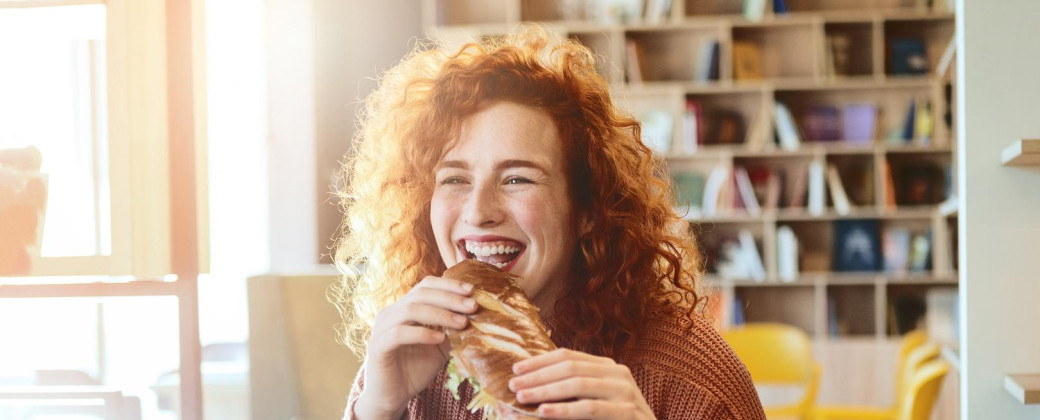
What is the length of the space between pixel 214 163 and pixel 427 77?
13.7ft

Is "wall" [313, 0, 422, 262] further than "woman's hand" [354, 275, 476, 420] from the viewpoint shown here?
Yes

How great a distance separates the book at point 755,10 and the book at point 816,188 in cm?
83

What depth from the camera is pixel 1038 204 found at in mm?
2234

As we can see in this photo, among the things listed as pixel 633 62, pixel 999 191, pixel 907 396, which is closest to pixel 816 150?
pixel 633 62

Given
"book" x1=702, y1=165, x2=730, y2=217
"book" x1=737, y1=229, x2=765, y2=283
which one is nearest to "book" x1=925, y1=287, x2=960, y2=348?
"book" x1=737, y1=229, x2=765, y2=283

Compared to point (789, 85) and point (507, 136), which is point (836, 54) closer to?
point (789, 85)

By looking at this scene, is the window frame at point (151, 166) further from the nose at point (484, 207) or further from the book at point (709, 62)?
the book at point (709, 62)

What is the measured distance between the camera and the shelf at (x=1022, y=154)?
6.48ft

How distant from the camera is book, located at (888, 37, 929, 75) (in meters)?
5.29

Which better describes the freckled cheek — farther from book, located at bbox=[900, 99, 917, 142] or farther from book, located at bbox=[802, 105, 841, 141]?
book, located at bbox=[900, 99, 917, 142]

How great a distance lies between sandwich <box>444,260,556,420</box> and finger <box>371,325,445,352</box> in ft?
0.05

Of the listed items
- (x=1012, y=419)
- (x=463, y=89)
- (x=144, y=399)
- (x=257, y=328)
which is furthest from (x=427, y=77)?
(x=257, y=328)

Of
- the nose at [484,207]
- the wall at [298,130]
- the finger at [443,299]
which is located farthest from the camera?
the wall at [298,130]

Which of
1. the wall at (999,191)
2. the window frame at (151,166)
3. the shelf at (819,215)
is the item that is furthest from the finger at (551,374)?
the shelf at (819,215)
